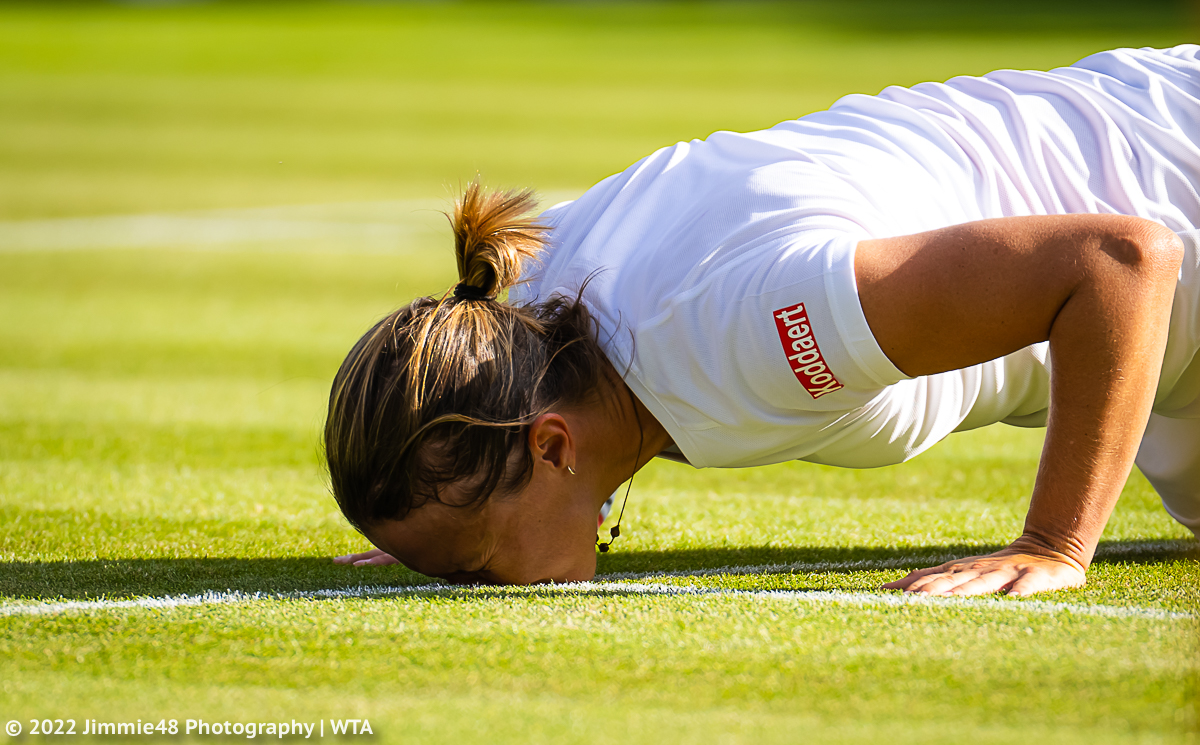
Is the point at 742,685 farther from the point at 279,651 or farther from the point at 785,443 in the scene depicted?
the point at 279,651

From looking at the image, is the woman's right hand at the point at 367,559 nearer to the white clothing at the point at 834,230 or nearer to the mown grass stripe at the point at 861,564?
the mown grass stripe at the point at 861,564

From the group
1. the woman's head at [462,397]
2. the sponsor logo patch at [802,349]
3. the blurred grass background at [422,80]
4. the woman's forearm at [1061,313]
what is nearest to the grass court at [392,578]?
the woman's head at [462,397]

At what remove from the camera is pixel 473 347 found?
2.61 m

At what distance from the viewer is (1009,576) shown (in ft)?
8.59

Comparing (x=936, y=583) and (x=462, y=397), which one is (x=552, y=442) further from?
(x=936, y=583)

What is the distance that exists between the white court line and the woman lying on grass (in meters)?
0.06

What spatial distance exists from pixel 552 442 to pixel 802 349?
0.58 meters

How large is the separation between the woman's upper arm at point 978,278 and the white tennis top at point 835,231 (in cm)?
5

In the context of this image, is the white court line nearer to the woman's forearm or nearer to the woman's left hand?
the woman's left hand

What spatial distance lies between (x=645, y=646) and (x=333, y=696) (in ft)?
1.87

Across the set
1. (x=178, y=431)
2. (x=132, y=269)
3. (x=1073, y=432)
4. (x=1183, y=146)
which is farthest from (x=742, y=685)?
(x=132, y=269)

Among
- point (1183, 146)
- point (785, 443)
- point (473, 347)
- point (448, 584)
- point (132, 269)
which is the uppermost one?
point (1183, 146)

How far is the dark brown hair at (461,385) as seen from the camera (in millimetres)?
2557

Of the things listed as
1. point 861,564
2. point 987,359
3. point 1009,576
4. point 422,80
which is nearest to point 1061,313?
point 987,359
